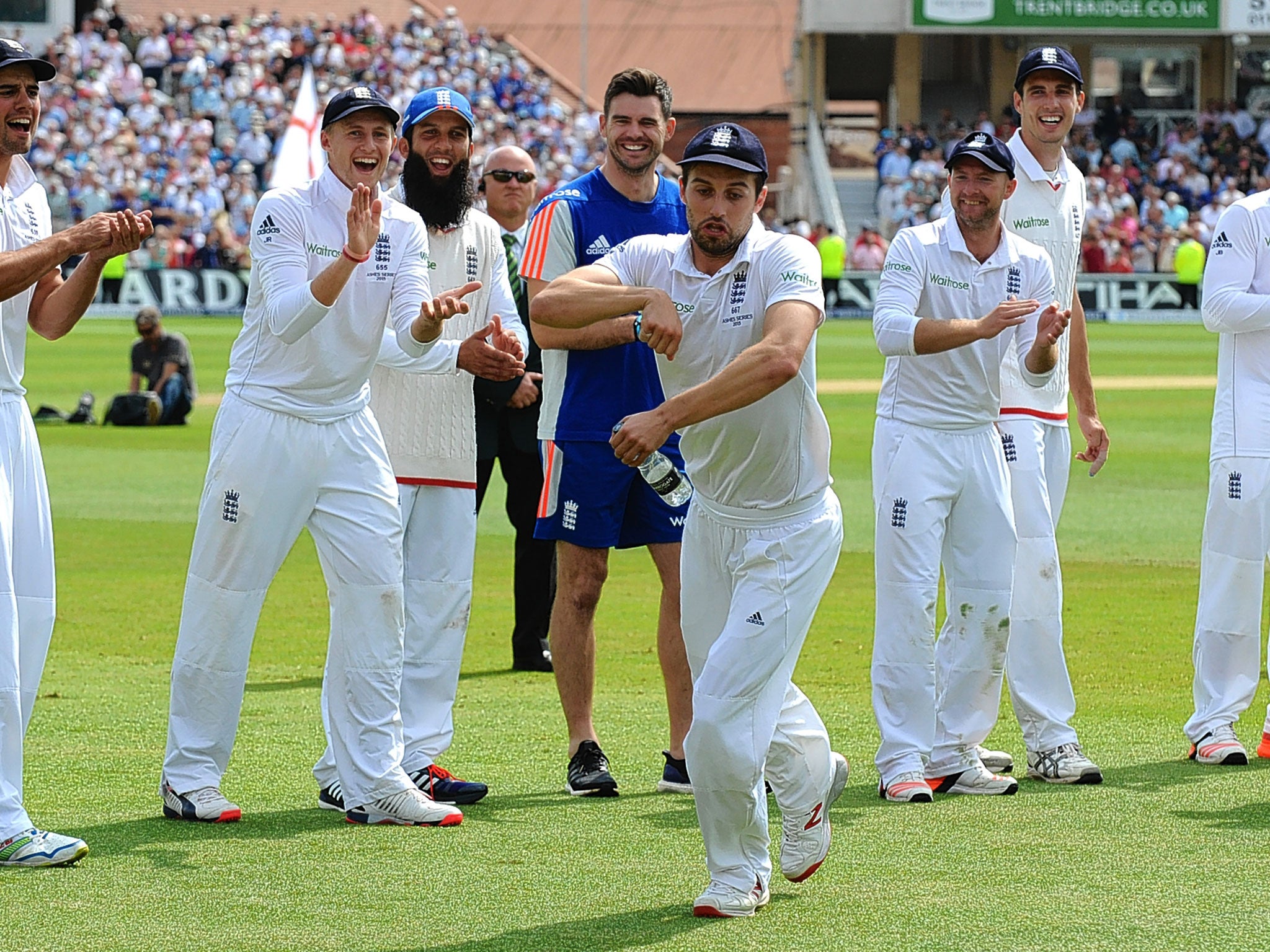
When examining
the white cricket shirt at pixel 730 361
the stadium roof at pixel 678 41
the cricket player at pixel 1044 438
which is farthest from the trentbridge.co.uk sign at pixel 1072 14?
the white cricket shirt at pixel 730 361

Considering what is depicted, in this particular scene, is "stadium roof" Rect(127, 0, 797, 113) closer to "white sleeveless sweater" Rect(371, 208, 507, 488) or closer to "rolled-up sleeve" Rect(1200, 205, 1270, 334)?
"rolled-up sleeve" Rect(1200, 205, 1270, 334)

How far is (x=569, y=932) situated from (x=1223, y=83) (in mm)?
55583

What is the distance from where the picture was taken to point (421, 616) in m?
7.57

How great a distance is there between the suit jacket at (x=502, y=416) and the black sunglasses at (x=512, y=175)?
69 cm

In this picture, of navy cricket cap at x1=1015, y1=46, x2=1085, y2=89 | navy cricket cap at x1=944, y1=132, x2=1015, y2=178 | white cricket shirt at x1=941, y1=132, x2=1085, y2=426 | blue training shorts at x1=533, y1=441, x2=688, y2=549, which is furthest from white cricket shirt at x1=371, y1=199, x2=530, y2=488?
navy cricket cap at x1=1015, y1=46, x2=1085, y2=89

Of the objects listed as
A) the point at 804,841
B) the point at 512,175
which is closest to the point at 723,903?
the point at 804,841

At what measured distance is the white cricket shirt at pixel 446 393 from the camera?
7609 millimetres

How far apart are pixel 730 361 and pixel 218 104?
47.3 meters

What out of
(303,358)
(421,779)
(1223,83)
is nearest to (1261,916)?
(421,779)

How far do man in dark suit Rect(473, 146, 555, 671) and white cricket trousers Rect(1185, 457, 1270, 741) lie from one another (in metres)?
3.18

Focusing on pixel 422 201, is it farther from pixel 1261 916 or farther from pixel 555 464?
pixel 1261 916

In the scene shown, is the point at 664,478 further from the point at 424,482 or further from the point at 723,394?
the point at 424,482

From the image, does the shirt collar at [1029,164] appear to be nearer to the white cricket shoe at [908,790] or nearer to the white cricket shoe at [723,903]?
the white cricket shoe at [908,790]

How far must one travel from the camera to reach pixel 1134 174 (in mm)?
52062
